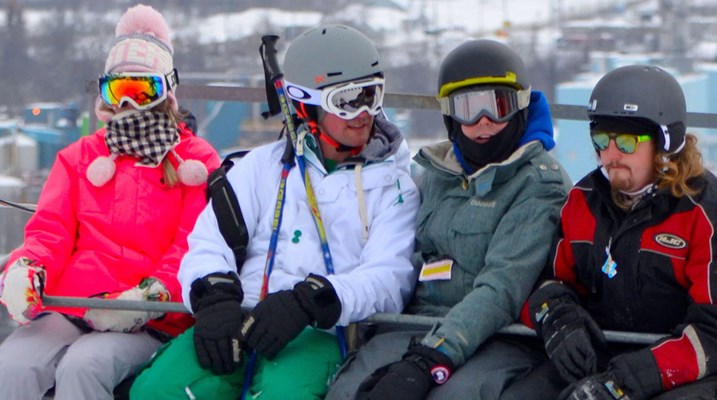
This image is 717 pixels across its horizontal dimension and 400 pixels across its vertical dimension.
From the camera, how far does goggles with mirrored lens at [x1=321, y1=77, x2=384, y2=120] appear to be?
402 cm

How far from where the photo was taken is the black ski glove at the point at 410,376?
3.30m

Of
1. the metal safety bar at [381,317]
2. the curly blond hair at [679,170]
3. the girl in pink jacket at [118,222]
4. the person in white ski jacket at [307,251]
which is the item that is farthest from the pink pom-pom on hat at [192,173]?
the curly blond hair at [679,170]

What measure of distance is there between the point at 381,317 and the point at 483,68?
2.91 ft

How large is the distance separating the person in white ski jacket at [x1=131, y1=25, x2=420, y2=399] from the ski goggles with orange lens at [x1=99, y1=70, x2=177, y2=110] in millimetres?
474

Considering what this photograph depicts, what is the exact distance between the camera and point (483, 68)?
3779 mm

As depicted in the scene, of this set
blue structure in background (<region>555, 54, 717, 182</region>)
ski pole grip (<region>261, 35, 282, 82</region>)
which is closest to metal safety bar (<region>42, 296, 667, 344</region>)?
ski pole grip (<region>261, 35, 282, 82</region>)

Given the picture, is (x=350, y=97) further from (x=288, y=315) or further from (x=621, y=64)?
(x=621, y=64)

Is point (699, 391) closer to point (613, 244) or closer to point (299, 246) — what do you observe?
point (613, 244)

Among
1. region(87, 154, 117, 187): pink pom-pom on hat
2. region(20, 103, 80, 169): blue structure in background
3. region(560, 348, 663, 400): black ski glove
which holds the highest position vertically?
region(87, 154, 117, 187): pink pom-pom on hat

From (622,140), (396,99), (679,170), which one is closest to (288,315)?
(622,140)

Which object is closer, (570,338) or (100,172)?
(570,338)

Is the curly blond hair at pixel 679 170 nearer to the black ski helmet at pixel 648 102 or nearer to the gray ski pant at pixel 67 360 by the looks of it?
the black ski helmet at pixel 648 102

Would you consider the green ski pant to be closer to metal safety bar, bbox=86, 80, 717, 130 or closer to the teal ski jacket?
the teal ski jacket

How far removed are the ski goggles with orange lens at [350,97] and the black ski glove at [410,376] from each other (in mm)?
966
